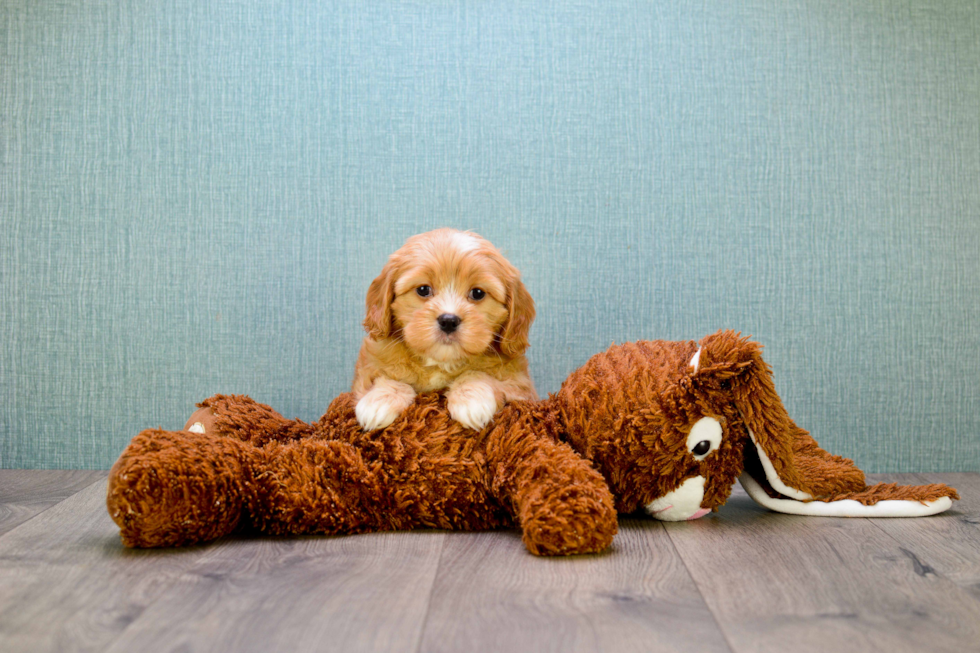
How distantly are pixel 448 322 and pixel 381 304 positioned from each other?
0.65ft

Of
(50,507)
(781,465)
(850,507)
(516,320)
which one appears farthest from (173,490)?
(850,507)

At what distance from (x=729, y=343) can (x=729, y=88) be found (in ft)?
3.56

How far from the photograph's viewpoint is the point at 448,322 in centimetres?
162

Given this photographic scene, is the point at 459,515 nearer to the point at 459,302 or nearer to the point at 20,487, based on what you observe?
the point at 459,302

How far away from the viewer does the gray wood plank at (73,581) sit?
105 cm

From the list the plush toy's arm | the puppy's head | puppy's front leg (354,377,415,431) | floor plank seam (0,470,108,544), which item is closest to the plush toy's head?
the plush toy's arm

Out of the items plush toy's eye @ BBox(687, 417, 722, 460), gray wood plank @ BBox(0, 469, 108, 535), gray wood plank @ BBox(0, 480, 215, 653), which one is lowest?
gray wood plank @ BBox(0, 469, 108, 535)

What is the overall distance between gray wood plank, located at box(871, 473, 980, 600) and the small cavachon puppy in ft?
2.84

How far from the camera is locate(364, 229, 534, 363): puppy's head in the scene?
164 cm

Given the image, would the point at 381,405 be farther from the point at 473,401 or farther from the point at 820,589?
the point at 820,589

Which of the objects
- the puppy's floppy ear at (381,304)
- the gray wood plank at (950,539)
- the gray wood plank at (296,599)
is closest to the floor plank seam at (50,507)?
the gray wood plank at (296,599)

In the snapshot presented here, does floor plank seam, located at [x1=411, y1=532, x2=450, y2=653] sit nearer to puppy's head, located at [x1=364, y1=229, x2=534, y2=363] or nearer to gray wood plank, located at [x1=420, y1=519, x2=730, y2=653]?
gray wood plank, located at [x1=420, y1=519, x2=730, y2=653]

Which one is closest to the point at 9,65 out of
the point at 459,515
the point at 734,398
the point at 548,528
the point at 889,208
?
the point at 459,515

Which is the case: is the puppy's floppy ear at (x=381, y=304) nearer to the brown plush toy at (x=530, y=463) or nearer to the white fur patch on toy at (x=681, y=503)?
the brown plush toy at (x=530, y=463)
